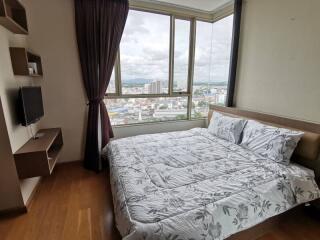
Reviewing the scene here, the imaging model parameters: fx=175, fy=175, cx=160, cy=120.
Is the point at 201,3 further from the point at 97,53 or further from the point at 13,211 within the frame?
the point at 13,211

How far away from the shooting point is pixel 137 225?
1083 millimetres

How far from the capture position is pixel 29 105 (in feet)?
6.63

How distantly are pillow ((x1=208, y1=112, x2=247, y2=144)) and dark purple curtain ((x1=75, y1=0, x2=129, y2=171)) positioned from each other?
176 cm

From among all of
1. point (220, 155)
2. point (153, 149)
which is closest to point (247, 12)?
point (220, 155)

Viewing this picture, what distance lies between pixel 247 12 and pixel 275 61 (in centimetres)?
96

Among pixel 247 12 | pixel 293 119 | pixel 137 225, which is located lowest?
pixel 137 225

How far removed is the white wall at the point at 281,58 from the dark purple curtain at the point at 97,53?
200cm

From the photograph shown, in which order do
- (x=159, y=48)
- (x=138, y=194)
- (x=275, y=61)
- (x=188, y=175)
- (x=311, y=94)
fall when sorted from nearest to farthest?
1. (x=138, y=194)
2. (x=188, y=175)
3. (x=311, y=94)
4. (x=275, y=61)
5. (x=159, y=48)

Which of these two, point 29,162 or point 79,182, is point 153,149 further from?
point 29,162

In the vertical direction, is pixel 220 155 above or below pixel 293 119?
below

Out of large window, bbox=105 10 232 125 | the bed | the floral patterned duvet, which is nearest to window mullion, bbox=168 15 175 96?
large window, bbox=105 10 232 125

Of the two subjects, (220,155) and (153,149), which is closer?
(220,155)

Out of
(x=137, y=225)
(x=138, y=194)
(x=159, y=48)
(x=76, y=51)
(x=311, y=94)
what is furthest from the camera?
(x=159, y=48)

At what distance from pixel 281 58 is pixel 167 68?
1.82 metres
